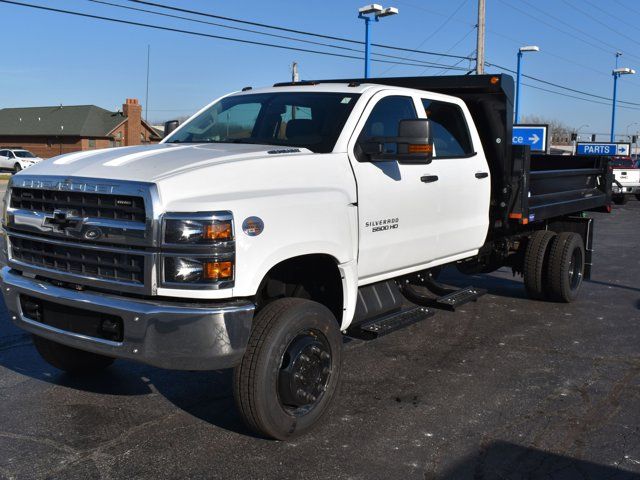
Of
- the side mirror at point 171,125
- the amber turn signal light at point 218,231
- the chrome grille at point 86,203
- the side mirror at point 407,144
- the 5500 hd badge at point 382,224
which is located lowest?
the 5500 hd badge at point 382,224

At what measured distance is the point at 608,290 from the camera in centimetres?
899

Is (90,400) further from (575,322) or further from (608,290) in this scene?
(608,290)

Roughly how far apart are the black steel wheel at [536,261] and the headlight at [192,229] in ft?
16.8

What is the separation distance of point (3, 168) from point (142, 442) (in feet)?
156

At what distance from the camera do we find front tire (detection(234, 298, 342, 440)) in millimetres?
3834

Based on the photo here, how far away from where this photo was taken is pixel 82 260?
385 centimetres

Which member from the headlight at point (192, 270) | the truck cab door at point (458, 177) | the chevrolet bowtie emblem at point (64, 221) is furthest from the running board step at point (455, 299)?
the chevrolet bowtie emblem at point (64, 221)

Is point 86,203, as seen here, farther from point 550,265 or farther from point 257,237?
point 550,265

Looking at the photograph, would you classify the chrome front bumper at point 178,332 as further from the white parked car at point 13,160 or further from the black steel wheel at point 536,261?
the white parked car at point 13,160

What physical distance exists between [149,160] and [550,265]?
5.19m

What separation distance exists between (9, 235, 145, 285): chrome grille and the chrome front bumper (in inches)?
5.0

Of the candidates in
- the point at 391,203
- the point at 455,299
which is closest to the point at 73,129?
the point at 455,299

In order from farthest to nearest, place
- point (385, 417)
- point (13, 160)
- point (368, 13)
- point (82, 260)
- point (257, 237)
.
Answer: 1. point (13, 160)
2. point (368, 13)
3. point (385, 417)
4. point (82, 260)
5. point (257, 237)

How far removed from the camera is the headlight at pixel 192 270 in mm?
3547
